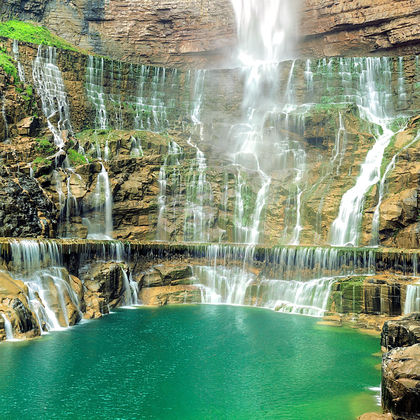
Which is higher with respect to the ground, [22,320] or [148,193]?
[148,193]

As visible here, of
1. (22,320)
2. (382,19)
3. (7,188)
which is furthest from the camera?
(382,19)

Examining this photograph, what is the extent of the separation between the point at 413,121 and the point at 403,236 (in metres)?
14.9

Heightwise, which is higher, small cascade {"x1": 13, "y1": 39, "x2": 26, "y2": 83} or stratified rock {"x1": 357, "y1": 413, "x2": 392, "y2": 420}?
small cascade {"x1": 13, "y1": 39, "x2": 26, "y2": 83}

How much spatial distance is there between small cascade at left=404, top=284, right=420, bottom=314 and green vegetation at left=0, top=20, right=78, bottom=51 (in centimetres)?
4487

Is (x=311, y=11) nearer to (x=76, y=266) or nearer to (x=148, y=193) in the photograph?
(x=148, y=193)

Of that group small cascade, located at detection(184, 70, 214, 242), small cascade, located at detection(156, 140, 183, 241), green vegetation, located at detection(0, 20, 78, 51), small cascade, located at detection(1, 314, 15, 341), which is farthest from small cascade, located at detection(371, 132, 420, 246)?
green vegetation, located at detection(0, 20, 78, 51)

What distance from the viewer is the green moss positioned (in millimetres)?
40875

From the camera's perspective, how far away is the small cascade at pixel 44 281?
23438mm

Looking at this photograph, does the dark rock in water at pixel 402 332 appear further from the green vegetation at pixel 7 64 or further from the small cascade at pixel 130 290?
the green vegetation at pixel 7 64

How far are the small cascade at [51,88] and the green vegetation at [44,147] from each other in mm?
6677

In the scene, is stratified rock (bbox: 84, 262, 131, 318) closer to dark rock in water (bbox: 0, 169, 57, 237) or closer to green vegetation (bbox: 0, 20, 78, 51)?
dark rock in water (bbox: 0, 169, 57, 237)

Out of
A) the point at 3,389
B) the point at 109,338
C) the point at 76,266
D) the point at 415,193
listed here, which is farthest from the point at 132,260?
the point at 415,193

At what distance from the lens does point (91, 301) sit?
2767cm

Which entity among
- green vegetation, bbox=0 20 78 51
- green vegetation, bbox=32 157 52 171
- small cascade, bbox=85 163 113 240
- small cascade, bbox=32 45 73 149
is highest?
green vegetation, bbox=0 20 78 51
